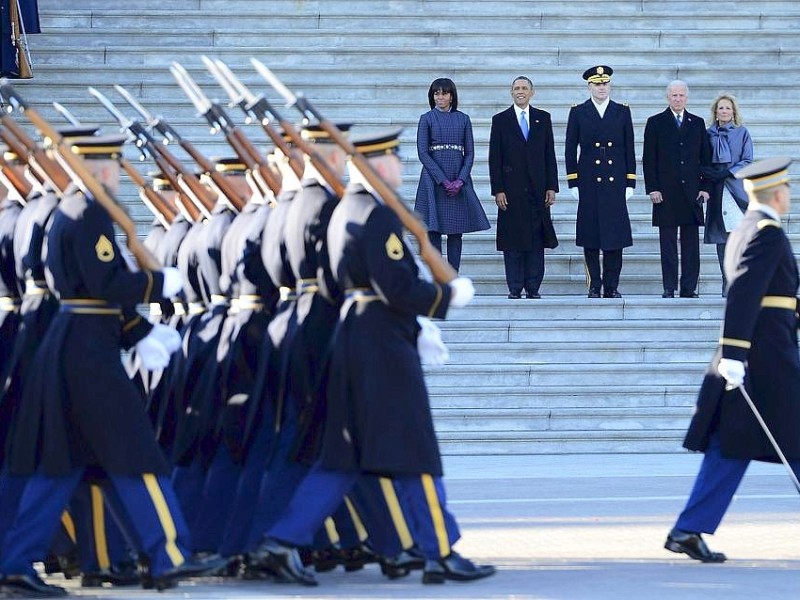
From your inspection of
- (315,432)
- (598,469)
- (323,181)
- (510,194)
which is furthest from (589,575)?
(510,194)

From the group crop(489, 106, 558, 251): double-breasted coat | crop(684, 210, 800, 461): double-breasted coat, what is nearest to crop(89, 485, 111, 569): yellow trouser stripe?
crop(684, 210, 800, 461): double-breasted coat

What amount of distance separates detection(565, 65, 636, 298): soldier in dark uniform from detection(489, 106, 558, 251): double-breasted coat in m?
0.19

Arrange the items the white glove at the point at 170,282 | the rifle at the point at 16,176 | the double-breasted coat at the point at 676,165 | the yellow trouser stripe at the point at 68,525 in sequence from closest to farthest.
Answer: the white glove at the point at 170,282, the yellow trouser stripe at the point at 68,525, the rifle at the point at 16,176, the double-breasted coat at the point at 676,165

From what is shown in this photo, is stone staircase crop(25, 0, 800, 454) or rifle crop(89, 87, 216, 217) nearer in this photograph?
rifle crop(89, 87, 216, 217)

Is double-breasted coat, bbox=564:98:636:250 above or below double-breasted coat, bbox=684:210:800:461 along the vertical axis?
above

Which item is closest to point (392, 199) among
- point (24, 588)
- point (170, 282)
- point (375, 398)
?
point (375, 398)

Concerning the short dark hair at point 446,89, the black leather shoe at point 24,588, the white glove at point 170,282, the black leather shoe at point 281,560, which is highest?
the short dark hair at point 446,89

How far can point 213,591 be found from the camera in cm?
750

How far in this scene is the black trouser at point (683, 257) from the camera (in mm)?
14352

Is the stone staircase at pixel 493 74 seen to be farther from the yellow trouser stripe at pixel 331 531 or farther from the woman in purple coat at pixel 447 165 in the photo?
the yellow trouser stripe at pixel 331 531

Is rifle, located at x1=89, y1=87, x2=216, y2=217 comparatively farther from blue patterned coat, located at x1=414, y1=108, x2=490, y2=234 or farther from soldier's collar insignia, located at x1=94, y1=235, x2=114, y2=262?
blue patterned coat, located at x1=414, y1=108, x2=490, y2=234

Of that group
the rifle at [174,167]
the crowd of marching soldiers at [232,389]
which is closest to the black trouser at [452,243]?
the rifle at [174,167]

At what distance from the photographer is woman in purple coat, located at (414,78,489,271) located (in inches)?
553

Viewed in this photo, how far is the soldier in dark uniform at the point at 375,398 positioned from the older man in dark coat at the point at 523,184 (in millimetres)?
6685
